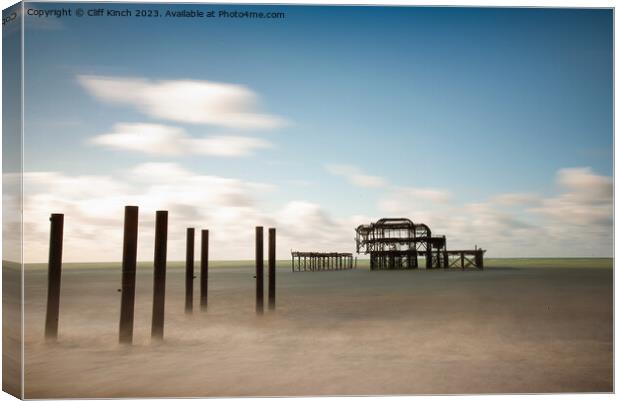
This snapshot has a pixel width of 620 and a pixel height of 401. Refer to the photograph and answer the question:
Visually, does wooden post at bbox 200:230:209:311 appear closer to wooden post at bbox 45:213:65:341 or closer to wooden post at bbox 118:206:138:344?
wooden post at bbox 45:213:65:341

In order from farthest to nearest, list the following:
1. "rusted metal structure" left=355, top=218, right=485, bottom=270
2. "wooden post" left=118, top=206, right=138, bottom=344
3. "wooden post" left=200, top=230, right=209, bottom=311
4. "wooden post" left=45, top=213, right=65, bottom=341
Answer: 1. "rusted metal structure" left=355, top=218, right=485, bottom=270
2. "wooden post" left=200, top=230, right=209, bottom=311
3. "wooden post" left=45, top=213, right=65, bottom=341
4. "wooden post" left=118, top=206, right=138, bottom=344

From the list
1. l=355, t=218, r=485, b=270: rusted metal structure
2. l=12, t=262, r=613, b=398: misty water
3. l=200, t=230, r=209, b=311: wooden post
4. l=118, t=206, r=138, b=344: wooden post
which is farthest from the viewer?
l=355, t=218, r=485, b=270: rusted metal structure

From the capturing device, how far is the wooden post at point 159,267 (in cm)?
942

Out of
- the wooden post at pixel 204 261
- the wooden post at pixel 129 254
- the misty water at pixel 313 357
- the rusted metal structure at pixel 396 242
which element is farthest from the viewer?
the rusted metal structure at pixel 396 242

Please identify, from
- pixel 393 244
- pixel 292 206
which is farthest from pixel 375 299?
pixel 393 244

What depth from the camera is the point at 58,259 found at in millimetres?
9438

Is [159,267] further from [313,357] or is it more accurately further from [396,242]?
[396,242]

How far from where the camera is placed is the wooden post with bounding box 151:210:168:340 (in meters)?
9.42

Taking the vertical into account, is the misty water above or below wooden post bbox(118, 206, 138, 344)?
below

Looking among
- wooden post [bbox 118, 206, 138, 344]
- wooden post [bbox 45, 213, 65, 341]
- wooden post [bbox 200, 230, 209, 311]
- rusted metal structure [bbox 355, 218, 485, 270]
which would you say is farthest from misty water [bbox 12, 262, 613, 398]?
rusted metal structure [bbox 355, 218, 485, 270]

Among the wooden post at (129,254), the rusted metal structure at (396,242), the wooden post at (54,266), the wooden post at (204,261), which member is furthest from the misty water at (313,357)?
the rusted metal structure at (396,242)

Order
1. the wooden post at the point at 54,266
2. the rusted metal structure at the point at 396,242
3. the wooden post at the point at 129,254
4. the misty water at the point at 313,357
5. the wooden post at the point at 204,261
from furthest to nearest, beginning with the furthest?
the rusted metal structure at the point at 396,242 → the wooden post at the point at 204,261 → the wooden post at the point at 54,266 → the wooden post at the point at 129,254 → the misty water at the point at 313,357

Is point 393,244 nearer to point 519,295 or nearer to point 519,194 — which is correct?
point 519,295

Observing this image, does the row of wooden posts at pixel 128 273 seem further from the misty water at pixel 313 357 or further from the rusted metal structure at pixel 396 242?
the rusted metal structure at pixel 396 242
